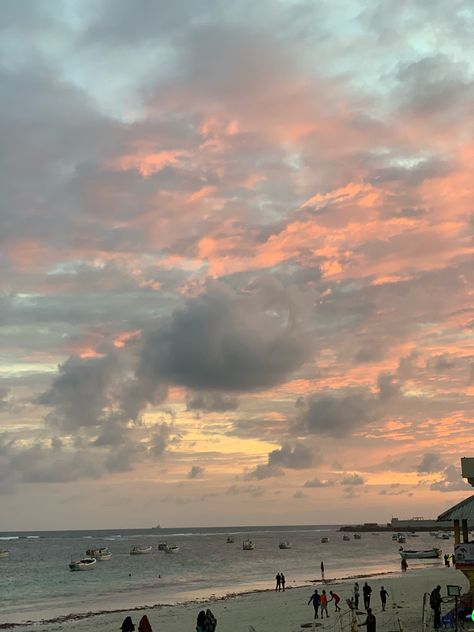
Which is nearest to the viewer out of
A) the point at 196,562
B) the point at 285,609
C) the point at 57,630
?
the point at 57,630

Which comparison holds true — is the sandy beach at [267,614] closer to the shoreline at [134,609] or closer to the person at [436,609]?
the shoreline at [134,609]

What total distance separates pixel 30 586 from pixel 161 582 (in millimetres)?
17434

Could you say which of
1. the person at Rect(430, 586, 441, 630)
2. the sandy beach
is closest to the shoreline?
the sandy beach

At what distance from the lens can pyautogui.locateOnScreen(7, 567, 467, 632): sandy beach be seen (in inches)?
1629

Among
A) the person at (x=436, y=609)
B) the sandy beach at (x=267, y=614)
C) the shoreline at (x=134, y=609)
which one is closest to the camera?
the person at (x=436, y=609)

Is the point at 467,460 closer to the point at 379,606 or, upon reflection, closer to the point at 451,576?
the point at 379,606

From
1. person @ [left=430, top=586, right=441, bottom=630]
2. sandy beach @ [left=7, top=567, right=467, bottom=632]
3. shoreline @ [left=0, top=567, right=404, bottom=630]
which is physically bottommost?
shoreline @ [left=0, top=567, right=404, bottom=630]

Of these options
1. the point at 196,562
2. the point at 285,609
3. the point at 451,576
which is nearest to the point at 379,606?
the point at 285,609

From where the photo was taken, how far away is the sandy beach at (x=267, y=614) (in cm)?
4138

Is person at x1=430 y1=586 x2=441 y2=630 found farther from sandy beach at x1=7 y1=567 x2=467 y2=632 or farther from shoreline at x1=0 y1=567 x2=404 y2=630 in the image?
shoreline at x1=0 y1=567 x2=404 y2=630

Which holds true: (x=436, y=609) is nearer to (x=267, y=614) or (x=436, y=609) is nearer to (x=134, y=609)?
(x=267, y=614)

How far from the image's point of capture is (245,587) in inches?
3150

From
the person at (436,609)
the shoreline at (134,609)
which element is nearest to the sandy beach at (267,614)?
the shoreline at (134,609)

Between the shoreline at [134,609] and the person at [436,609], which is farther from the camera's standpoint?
the shoreline at [134,609]
